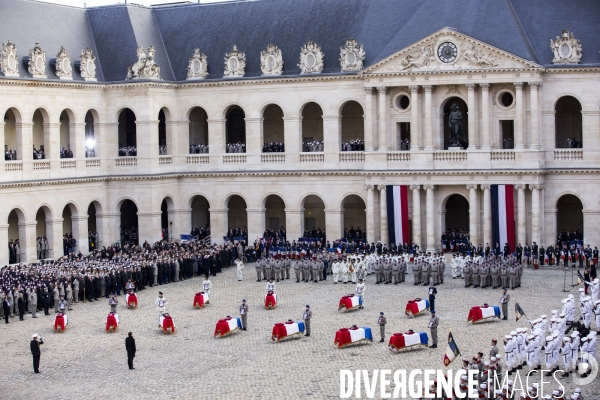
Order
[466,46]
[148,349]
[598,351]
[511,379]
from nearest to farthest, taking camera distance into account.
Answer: [511,379], [598,351], [148,349], [466,46]

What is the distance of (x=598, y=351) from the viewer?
47.9 m

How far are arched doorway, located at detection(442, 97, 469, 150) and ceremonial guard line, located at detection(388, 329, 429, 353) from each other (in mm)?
30374

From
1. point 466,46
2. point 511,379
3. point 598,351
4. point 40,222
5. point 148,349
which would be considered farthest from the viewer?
point 40,222

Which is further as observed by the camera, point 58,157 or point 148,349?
point 58,157

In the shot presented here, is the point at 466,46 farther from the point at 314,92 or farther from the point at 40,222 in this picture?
the point at 40,222

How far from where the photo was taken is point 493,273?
212ft

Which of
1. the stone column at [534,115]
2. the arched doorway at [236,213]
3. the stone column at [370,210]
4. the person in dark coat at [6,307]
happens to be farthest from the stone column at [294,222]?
the person in dark coat at [6,307]

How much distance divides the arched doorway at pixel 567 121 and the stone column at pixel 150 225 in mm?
28462

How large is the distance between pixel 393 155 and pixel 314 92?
25.5ft

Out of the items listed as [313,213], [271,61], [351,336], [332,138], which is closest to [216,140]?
[271,61]

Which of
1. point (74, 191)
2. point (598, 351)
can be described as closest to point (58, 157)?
point (74, 191)

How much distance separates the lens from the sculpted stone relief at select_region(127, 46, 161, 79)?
8212cm

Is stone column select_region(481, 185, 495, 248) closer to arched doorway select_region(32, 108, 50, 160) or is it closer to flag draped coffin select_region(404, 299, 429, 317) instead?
flag draped coffin select_region(404, 299, 429, 317)

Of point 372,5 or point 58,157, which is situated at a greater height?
point 372,5
